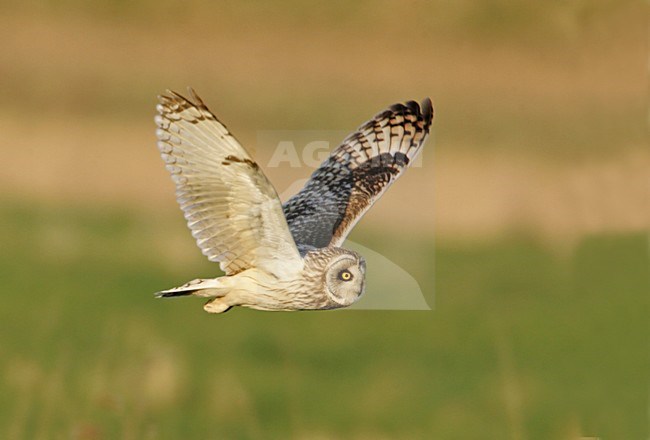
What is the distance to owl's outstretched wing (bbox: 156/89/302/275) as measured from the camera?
139 inches

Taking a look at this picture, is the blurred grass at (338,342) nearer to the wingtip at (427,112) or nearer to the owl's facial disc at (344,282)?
the wingtip at (427,112)

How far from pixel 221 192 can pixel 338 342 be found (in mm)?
6794

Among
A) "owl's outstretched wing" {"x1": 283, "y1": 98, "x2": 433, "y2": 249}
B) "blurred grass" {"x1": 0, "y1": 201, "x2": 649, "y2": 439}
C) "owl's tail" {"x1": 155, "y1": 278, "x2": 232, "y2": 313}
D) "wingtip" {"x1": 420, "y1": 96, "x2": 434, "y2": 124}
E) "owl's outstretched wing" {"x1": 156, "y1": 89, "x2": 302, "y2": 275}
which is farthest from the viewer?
"blurred grass" {"x1": 0, "y1": 201, "x2": 649, "y2": 439}

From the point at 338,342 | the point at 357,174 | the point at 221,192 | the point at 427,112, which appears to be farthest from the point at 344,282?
the point at 338,342

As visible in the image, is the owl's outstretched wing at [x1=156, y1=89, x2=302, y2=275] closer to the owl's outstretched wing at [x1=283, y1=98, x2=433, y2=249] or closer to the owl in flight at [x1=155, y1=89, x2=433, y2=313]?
the owl in flight at [x1=155, y1=89, x2=433, y2=313]

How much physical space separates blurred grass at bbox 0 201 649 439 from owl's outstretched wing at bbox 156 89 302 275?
298 centimetres

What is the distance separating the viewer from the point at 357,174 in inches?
189

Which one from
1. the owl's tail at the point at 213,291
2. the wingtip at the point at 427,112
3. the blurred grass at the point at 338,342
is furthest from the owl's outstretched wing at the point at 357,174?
the blurred grass at the point at 338,342

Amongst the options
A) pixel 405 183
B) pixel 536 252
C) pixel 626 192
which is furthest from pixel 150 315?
pixel 626 192

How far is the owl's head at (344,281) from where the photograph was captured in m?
3.78

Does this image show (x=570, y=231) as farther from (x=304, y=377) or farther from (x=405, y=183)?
(x=304, y=377)

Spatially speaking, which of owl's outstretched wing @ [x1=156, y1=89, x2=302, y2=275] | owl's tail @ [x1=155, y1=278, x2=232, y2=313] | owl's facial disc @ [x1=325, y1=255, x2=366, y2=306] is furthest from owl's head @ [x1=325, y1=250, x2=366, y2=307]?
owl's tail @ [x1=155, y1=278, x2=232, y2=313]

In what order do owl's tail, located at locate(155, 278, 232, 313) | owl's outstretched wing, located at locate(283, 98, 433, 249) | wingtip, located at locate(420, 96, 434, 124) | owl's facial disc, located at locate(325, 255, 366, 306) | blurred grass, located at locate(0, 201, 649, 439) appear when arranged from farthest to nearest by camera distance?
1. blurred grass, located at locate(0, 201, 649, 439)
2. wingtip, located at locate(420, 96, 434, 124)
3. owl's outstretched wing, located at locate(283, 98, 433, 249)
4. owl's facial disc, located at locate(325, 255, 366, 306)
5. owl's tail, located at locate(155, 278, 232, 313)

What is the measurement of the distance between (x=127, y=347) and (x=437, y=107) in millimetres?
6739
